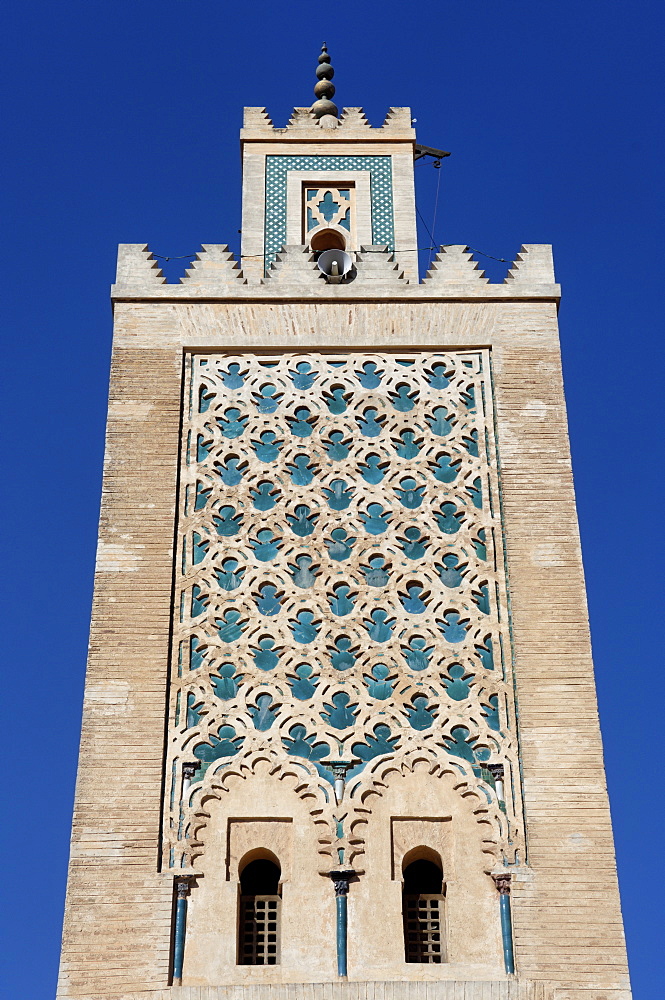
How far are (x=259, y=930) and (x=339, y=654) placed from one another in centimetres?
154

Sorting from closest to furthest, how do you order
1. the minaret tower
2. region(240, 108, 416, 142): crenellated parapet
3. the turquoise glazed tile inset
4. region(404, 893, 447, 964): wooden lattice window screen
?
the minaret tower → region(404, 893, 447, 964): wooden lattice window screen → the turquoise glazed tile inset → region(240, 108, 416, 142): crenellated parapet

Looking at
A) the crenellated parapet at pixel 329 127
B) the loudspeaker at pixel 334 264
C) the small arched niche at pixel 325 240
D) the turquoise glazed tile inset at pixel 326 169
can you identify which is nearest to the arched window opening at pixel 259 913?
the loudspeaker at pixel 334 264

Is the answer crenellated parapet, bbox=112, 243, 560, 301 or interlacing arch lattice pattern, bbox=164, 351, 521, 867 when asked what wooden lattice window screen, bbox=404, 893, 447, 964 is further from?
crenellated parapet, bbox=112, 243, 560, 301

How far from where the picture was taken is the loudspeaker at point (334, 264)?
37.6 ft

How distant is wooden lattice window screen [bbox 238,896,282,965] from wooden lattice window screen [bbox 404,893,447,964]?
25.3 inches

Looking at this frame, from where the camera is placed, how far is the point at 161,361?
10.8 metres

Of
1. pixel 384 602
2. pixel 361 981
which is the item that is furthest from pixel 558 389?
pixel 361 981

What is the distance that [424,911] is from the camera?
902 centimetres

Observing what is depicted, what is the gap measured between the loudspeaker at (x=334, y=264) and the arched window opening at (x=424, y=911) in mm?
3980

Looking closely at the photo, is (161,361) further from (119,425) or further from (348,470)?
(348,470)

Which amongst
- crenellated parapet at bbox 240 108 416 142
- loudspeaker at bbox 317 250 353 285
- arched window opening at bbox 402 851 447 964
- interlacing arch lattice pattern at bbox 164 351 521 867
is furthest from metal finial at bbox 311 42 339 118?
arched window opening at bbox 402 851 447 964

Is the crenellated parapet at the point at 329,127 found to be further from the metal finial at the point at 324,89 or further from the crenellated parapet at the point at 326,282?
the crenellated parapet at the point at 326,282

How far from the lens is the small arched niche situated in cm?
1216

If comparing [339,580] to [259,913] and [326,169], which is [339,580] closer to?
[259,913]
